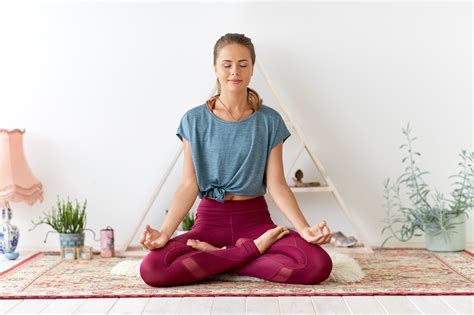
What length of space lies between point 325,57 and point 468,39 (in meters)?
0.73

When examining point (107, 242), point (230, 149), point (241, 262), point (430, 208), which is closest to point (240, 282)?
point (241, 262)

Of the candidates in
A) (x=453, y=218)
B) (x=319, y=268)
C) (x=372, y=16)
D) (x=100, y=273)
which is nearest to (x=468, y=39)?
(x=372, y=16)

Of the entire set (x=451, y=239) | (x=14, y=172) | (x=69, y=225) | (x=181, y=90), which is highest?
(x=181, y=90)

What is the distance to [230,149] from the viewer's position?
3.39 m

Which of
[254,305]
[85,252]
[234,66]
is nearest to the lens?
[254,305]

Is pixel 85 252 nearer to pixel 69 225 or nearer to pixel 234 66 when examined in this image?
pixel 69 225

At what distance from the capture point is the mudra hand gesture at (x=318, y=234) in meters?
3.06

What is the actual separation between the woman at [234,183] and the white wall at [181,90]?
84cm

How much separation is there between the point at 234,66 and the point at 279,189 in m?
0.52

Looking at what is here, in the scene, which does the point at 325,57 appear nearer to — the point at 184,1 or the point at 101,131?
the point at 184,1

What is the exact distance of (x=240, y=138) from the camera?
340 cm

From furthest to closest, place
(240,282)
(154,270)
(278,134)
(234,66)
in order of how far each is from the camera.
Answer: (278,134), (234,66), (240,282), (154,270)

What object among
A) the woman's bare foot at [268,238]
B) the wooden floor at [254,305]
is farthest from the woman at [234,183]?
the wooden floor at [254,305]

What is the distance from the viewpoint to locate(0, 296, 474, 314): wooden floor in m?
2.69
